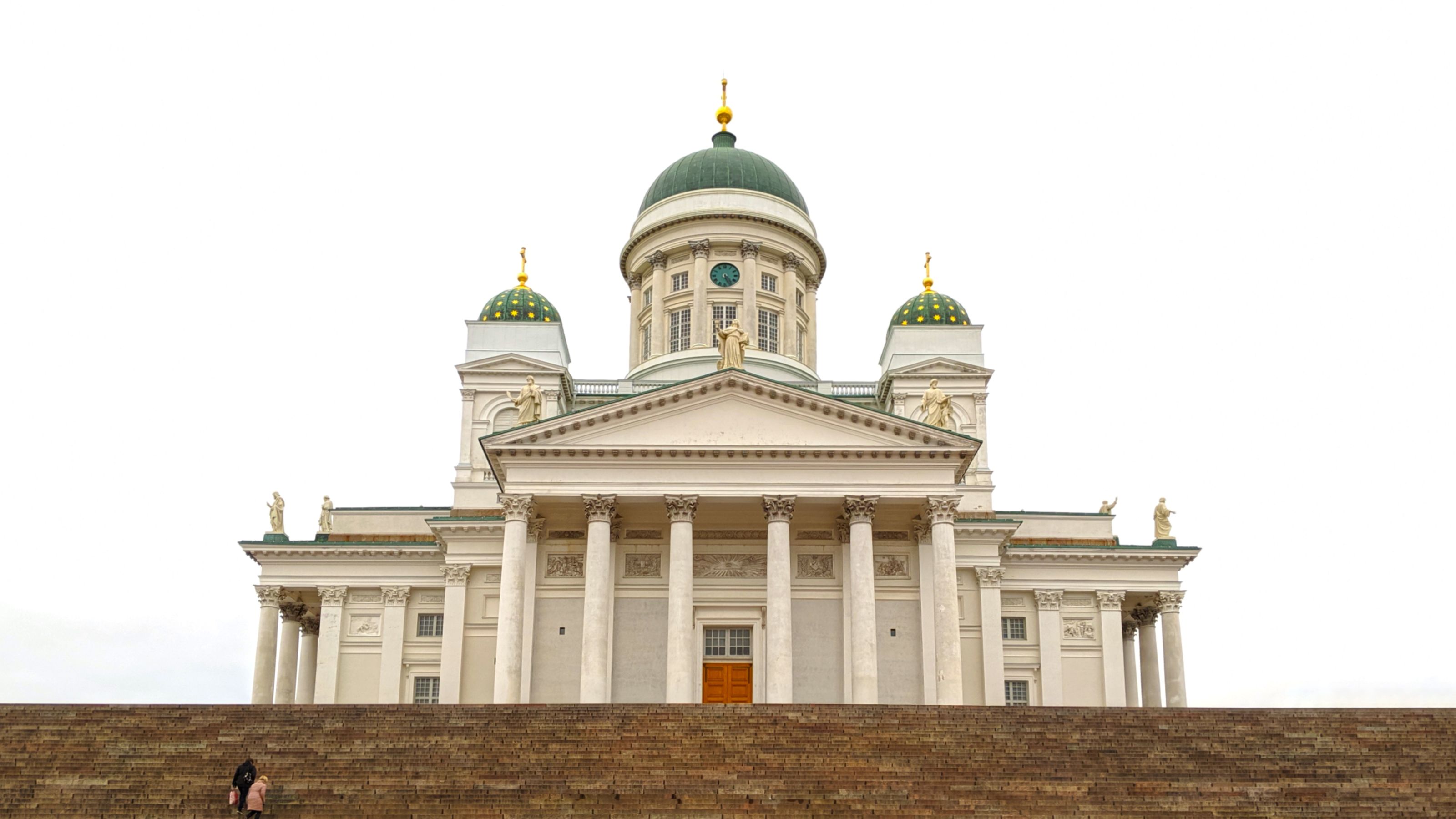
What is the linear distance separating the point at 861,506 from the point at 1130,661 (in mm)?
18928

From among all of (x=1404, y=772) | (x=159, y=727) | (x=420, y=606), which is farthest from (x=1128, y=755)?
(x=420, y=606)

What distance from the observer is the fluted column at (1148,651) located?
157 ft

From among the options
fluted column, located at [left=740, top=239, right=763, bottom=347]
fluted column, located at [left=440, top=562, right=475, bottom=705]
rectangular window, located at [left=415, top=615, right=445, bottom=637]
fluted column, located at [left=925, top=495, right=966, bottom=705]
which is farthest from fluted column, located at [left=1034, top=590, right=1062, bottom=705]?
rectangular window, located at [left=415, top=615, right=445, bottom=637]

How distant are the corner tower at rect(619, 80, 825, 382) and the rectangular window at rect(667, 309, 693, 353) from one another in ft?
0.12

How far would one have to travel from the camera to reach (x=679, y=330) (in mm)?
52906

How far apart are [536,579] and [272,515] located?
14444mm

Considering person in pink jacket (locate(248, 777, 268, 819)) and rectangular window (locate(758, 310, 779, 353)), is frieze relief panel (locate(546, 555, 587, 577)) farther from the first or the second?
person in pink jacket (locate(248, 777, 268, 819))

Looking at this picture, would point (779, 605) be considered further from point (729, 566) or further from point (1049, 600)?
point (1049, 600)

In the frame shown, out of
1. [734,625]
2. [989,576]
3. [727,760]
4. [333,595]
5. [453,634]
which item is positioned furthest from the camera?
[333,595]

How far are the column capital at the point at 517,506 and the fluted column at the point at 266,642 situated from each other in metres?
14.9

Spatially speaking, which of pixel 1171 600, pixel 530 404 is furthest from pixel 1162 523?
pixel 530 404

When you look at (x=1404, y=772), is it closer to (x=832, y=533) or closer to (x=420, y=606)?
(x=832, y=533)

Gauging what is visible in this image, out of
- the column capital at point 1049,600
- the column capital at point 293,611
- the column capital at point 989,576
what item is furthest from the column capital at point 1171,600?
the column capital at point 293,611

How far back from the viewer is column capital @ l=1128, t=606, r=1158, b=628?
47.7 meters
